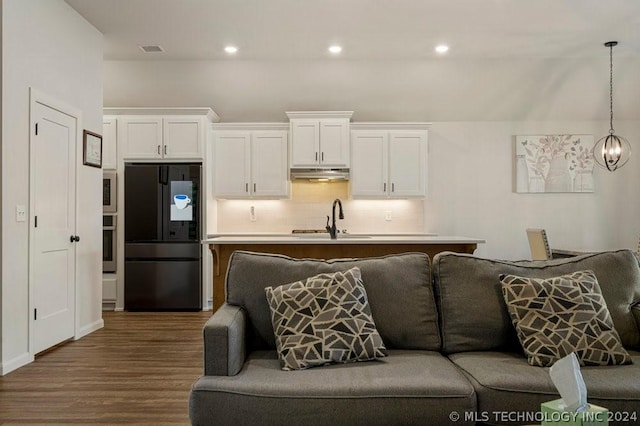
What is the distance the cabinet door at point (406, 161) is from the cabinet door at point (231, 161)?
77.4 inches

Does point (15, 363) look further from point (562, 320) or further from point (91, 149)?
point (562, 320)

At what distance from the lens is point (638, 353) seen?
2.29m

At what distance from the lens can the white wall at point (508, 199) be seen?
6.80 meters

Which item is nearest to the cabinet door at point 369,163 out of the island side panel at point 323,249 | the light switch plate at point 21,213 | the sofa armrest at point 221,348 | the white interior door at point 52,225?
the island side panel at point 323,249

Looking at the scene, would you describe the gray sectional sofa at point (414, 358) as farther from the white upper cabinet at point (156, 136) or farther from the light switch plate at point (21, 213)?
the white upper cabinet at point (156, 136)

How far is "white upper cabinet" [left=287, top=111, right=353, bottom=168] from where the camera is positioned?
6.34 metres

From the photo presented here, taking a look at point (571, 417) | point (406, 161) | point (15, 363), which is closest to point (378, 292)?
point (571, 417)

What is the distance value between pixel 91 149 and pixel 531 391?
446 cm

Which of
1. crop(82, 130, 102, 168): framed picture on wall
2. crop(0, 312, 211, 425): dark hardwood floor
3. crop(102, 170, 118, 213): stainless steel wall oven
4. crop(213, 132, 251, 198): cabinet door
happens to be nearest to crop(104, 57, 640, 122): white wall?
crop(213, 132, 251, 198): cabinet door

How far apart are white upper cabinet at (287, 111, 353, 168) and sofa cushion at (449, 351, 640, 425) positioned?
4612 millimetres

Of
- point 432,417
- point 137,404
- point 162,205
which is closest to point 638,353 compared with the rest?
point 432,417

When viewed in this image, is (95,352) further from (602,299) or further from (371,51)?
(371,51)

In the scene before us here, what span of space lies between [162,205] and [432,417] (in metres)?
4.89

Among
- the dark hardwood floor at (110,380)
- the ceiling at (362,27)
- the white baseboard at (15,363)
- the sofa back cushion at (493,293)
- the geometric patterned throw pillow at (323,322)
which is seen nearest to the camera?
the geometric patterned throw pillow at (323,322)
